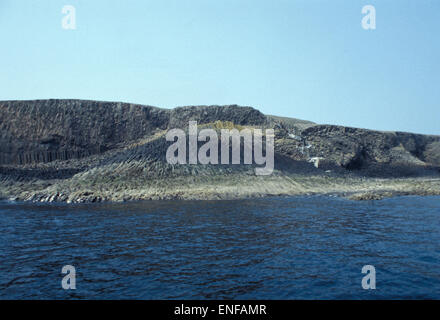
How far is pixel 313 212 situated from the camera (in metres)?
29.0

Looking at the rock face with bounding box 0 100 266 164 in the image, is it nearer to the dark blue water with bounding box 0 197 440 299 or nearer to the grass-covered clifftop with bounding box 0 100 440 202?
the grass-covered clifftop with bounding box 0 100 440 202

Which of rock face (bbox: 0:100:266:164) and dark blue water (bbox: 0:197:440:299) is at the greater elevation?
rock face (bbox: 0:100:266:164)

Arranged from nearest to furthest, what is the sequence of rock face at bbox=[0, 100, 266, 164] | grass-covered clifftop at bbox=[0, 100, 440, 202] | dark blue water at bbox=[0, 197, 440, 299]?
dark blue water at bbox=[0, 197, 440, 299]
grass-covered clifftop at bbox=[0, 100, 440, 202]
rock face at bbox=[0, 100, 266, 164]

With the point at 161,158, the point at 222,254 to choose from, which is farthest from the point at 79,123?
the point at 222,254

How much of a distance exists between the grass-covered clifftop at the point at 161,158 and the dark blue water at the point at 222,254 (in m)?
14.3

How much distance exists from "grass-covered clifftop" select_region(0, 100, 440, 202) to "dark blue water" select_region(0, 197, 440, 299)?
1434 centimetres

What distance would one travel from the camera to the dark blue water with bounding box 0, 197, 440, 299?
12281 mm

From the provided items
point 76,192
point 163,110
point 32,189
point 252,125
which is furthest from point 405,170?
point 32,189

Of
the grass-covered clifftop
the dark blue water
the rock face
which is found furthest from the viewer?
the rock face

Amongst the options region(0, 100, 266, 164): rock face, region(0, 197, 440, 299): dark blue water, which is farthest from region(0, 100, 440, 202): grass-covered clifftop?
region(0, 197, 440, 299): dark blue water

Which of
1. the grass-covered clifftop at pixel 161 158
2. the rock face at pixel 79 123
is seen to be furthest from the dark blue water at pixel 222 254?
the rock face at pixel 79 123

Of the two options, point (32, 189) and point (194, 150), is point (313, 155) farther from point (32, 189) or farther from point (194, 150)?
point (32, 189)

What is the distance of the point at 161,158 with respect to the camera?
151 ft

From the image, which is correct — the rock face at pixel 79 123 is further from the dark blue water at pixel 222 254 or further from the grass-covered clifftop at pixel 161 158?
the dark blue water at pixel 222 254
